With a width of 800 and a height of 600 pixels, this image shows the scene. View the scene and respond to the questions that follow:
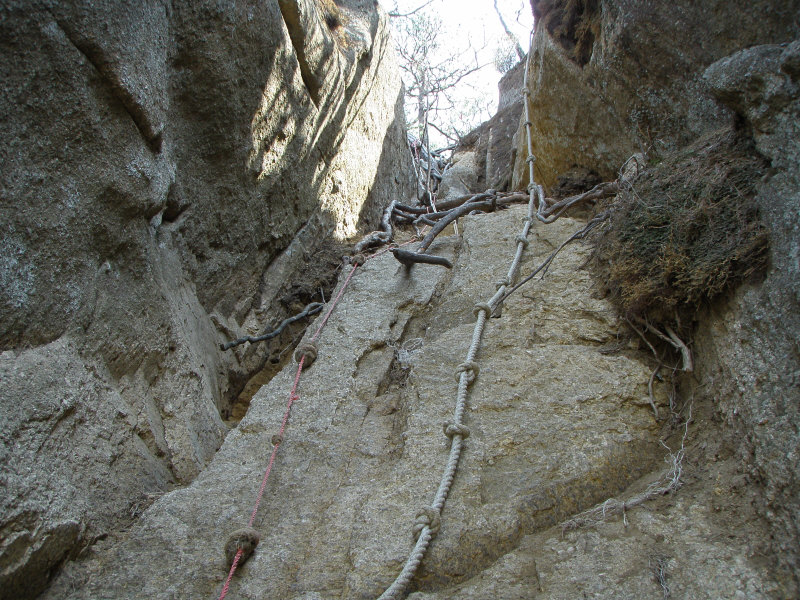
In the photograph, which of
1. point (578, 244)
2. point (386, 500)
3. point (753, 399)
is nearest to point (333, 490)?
point (386, 500)

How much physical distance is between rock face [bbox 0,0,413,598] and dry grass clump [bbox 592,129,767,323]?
7.11ft

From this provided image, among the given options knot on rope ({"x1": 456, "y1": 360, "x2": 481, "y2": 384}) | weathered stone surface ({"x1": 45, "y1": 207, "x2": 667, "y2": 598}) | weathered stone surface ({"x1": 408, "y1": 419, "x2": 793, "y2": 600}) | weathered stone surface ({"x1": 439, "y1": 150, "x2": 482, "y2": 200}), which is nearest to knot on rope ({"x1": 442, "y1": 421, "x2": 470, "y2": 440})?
weathered stone surface ({"x1": 45, "y1": 207, "x2": 667, "y2": 598})

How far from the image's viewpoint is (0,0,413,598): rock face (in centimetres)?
201

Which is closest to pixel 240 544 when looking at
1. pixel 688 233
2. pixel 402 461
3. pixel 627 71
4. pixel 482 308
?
pixel 402 461

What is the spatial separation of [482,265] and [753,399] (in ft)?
6.68

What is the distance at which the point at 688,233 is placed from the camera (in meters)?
2.54

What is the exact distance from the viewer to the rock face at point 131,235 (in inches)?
79.3

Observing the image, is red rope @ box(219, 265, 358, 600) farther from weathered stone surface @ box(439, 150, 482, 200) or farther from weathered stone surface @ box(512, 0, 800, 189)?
weathered stone surface @ box(439, 150, 482, 200)

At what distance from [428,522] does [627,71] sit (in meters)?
3.24

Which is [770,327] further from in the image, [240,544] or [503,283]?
[240,544]

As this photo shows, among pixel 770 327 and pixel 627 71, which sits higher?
pixel 627 71

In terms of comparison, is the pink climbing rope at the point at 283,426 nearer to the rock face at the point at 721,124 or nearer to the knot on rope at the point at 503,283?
the knot on rope at the point at 503,283

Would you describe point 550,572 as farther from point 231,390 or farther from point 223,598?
point 231,390

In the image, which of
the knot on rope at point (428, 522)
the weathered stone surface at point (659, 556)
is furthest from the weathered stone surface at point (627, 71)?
the knot on rope at point (428, 522)
